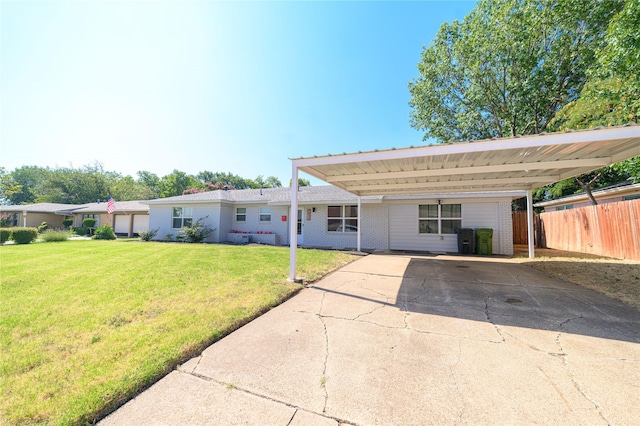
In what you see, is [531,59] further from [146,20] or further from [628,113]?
[146,20]

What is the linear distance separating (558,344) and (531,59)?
17.3 m

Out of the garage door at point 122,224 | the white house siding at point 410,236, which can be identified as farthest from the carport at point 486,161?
the garage door at point 122,224

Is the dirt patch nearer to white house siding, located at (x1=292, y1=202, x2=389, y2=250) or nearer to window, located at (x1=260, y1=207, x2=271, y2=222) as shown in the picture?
white house siding, located at (x1=292, y1=202, x2=389, y2=250)

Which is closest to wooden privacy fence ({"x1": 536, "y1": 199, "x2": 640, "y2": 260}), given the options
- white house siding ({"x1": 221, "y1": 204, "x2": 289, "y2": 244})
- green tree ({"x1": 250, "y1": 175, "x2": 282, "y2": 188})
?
white house siding ({"x1": 221, "y1": 204, "x2": 289, "y2": 244})

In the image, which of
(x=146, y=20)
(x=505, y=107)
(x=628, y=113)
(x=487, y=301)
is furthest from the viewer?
(x=505, y=107)

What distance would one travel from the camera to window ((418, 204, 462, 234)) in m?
11.9

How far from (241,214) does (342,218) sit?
6.87m

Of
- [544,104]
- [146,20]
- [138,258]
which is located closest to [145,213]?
[138,258]

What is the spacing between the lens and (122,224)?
23312 mm

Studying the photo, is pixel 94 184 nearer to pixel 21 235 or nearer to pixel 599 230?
pixel 21 235

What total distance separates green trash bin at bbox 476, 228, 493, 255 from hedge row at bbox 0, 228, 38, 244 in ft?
81.3

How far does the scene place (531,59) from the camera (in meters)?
13.9

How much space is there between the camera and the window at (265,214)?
15320 mm

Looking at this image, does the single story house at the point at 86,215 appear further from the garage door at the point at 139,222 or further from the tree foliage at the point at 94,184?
the tree foliage at the point at 94,184
